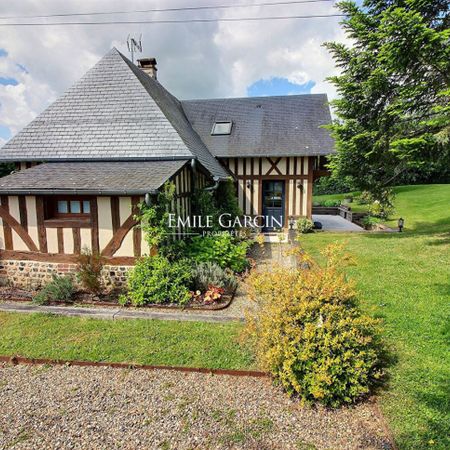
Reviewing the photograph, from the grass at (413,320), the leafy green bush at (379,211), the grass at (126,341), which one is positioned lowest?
the grass at (126,341)

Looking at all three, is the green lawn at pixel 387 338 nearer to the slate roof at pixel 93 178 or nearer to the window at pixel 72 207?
the window at pixel 72 207

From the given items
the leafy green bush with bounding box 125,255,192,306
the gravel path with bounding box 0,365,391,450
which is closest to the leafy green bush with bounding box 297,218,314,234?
the leafy green bush with bounding box 125,255,192,306

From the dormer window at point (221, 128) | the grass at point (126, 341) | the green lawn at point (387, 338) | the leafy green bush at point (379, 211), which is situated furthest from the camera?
the leafy green bush at point (379, 211)

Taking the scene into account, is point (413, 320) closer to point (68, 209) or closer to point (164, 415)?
point (164, 415)

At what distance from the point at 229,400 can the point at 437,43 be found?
8.15m

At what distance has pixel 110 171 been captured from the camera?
22.1ft

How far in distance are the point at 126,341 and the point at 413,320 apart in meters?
4.03

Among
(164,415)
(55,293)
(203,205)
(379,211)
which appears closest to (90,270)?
(55,293)

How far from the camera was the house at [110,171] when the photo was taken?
6047mm

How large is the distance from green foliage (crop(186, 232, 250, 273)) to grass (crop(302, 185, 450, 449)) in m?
2.45

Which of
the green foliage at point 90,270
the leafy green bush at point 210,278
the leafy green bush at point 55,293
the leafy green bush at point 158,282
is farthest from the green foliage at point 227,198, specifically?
the leafy green bush at point 55,293

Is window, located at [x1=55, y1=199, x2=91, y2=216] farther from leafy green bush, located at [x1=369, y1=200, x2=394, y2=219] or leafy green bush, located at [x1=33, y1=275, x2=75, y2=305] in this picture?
leafy green bush, located at [x1=369, y1=200, x2=394, y2=219]

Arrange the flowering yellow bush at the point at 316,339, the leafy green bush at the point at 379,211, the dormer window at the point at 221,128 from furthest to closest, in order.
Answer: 1. the leafy green bush at the point at 379,211
2. the dormer window at the point at 221,128
3. the flowering yellow bush at the point at 316,339

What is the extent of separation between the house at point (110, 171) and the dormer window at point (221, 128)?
2.08 feet
